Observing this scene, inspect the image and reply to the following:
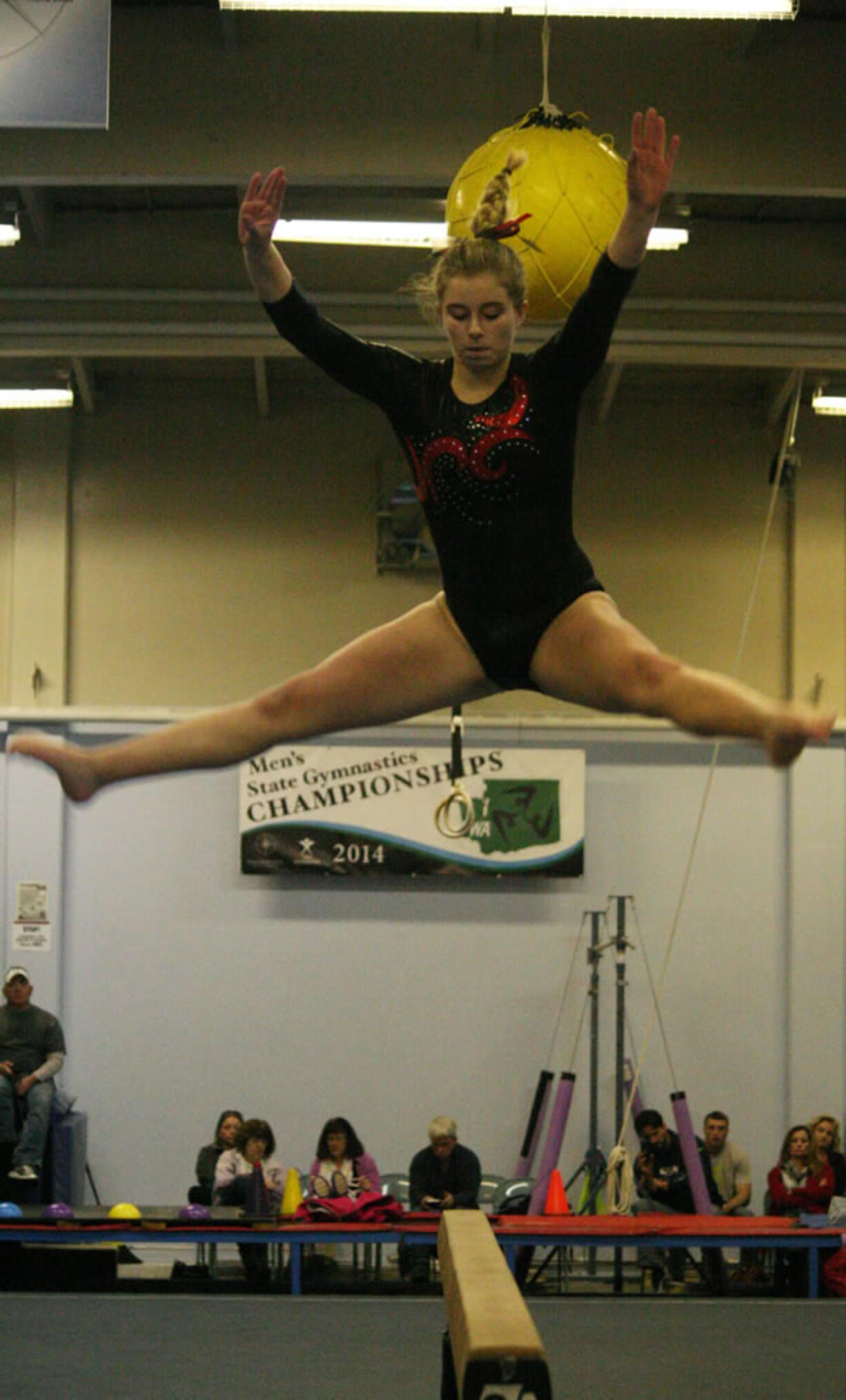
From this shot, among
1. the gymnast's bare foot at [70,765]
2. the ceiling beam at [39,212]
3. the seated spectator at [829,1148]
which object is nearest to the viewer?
the gymnast's bare foot at [70,765]

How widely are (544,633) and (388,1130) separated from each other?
8.34 metres

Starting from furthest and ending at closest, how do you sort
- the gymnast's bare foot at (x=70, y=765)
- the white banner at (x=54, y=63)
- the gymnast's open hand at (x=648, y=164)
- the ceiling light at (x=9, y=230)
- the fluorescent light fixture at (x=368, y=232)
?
the fluorescent light fixture at (x=368, y=232) → the ceiling light at (x=9, y=230) → the white banner at (x=54, y=63) → the gymnast's bare foot at (x=70, y=765) → the gymnast's open hand at (x=648, y=164)

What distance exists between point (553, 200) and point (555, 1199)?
6740mm

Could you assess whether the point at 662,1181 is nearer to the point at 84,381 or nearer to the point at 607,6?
the point at 84,381

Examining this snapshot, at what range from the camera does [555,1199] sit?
9.19 metres

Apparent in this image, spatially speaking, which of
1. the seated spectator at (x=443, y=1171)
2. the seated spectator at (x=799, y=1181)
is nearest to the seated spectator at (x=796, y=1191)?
the seated spectator at (x=799, y=1181)

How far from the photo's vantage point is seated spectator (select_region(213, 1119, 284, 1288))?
920 centimetres

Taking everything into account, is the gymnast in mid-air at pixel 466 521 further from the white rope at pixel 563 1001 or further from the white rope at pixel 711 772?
the white rope at pixel 563 1001

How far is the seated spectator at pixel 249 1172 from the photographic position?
30.2 ft

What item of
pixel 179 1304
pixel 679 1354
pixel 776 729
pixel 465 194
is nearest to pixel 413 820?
pixel 179 1304

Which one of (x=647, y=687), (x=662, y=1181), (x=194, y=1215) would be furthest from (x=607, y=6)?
(x=662, y=1181)

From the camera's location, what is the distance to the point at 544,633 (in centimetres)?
321

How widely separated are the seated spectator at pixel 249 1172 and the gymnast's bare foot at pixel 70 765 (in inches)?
241

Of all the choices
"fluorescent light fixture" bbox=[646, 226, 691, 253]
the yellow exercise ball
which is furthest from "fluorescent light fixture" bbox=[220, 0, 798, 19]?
the yellow exercise ball
